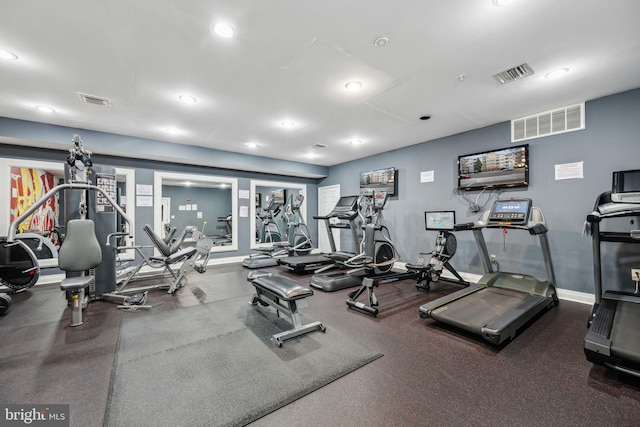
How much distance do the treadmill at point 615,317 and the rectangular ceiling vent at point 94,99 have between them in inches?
224

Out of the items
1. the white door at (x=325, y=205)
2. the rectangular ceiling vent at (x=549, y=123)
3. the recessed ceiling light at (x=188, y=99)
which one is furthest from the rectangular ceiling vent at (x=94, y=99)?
the rectangular ceiling vent at (x=549, y=123)

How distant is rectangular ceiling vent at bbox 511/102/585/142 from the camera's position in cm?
354

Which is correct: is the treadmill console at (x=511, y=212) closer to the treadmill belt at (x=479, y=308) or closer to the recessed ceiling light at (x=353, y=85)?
the treadmill belt at (x=479, y=308)

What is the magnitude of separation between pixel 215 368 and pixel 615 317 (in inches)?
140

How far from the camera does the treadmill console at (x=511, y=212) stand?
3.27 metres

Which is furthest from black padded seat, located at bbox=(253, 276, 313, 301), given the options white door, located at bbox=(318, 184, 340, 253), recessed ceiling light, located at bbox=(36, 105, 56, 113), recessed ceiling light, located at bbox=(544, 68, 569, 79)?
white door, located at bbox=(318, 184, 340, 253)

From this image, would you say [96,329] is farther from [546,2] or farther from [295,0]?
[546,2]

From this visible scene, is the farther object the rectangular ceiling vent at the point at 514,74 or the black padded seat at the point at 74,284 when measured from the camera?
the rectangular ceiling vent at the point at 514,74

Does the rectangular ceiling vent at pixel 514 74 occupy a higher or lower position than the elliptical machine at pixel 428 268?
higher

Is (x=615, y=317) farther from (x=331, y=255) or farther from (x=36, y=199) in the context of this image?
(x=36, y=199)

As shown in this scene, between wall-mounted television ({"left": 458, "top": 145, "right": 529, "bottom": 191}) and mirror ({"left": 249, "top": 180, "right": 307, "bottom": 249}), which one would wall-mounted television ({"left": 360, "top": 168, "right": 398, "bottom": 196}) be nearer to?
wall-mounted television ({"left": 458, "top": 145, "right": 529, "bottom": 191})

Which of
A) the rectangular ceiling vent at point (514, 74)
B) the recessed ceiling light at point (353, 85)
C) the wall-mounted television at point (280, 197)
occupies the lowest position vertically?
the wall-mounted television at point (280, 197)

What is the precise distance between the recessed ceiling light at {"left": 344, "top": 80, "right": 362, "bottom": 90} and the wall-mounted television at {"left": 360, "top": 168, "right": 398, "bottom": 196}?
117 inches

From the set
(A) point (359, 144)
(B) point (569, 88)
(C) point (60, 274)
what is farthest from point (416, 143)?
(C) point (60, 274)
